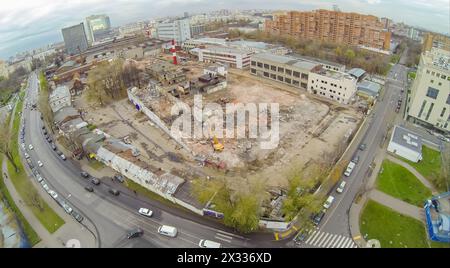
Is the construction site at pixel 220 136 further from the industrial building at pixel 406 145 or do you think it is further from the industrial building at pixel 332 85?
the industrial building at pixel 406 145

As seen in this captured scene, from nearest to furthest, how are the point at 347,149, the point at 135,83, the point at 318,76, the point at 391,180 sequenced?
the point at 391,180
the point at 347,149
the point at 318,76
the point at 135,83

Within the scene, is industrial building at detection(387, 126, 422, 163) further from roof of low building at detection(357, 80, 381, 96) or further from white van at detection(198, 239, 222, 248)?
white van at detection(198, 239, 222, 248)

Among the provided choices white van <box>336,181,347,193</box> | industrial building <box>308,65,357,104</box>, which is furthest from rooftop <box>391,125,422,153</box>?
industrial building <box>308,65,357,104</box>

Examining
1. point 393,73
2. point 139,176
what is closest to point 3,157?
point 139,176

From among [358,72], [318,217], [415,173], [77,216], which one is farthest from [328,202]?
[358,72]

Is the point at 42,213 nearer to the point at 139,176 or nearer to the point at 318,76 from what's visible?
the point at 139,176

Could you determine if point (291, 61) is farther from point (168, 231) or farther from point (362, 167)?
point (168, 231)
